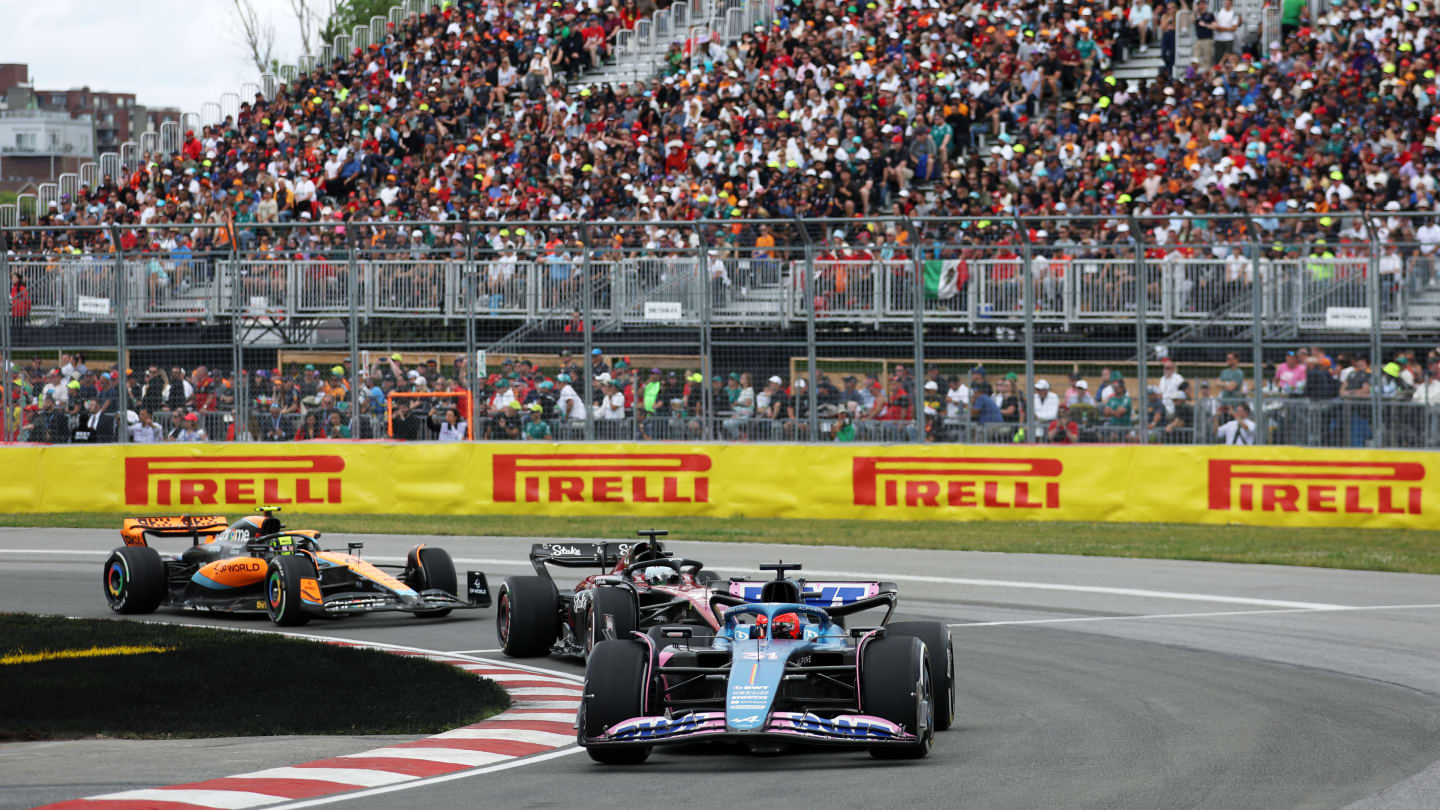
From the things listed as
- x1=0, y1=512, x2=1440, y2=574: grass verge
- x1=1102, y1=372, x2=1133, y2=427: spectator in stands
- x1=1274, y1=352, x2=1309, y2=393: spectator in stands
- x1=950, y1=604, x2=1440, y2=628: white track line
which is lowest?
x1=950, y1=604, x2=1440, y2=628: white track line

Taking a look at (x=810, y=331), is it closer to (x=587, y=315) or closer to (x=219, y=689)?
(x=587, y=315)

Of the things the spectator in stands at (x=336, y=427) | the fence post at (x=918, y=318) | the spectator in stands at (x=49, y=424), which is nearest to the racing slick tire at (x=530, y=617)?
the fence post at (x=918, y=318)

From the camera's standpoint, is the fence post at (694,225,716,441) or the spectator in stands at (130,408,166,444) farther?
the spectator in stands at (130,408,166,444)

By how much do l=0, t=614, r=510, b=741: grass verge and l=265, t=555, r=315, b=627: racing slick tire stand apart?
25.3 inches

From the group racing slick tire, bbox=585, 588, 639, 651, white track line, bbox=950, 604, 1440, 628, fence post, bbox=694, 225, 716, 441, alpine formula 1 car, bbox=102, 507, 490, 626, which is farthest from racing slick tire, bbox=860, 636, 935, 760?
fence post, bbox=694, 225, 716, 441

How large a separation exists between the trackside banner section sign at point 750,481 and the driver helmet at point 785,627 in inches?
516

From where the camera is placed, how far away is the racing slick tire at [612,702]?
9.01m

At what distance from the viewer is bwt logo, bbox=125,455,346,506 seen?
24672mm

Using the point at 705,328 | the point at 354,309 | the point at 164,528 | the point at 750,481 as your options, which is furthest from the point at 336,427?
the point at 164,528

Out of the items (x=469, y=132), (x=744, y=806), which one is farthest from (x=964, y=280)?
(x=469, y=132)

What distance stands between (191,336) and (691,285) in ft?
22.6

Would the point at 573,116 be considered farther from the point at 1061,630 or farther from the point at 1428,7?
the point at 1061,630

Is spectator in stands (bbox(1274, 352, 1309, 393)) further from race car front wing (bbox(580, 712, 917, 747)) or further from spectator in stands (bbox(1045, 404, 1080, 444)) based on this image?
race car front wing (bbox(580, 712, 917, 747))

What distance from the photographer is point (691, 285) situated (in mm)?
23203
